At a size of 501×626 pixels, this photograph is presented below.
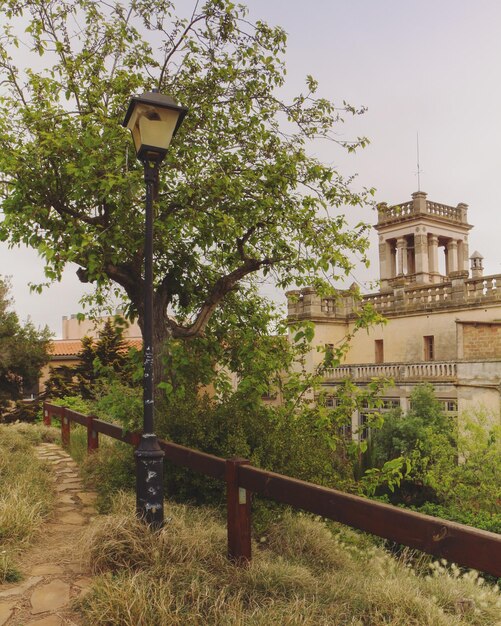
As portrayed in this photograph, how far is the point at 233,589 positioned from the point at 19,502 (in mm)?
2744

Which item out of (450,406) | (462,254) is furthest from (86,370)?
(462,254)

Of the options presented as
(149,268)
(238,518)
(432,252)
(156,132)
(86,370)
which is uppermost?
(432,252)

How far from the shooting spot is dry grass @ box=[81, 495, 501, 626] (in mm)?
3834

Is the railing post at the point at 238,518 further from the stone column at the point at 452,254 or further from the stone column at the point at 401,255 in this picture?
the stone column at the point at 452,254

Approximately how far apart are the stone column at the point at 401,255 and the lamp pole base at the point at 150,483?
1653 inches

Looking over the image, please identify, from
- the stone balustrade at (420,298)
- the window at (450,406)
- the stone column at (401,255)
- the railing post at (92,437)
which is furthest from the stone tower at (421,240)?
the railing post at (92,437)

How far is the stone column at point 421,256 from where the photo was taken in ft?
144

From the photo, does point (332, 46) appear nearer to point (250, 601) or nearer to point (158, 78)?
point (158, 78)

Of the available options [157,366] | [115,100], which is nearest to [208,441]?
[157,366]

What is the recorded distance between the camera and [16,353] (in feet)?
78.5

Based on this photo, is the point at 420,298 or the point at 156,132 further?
the point at 420,298

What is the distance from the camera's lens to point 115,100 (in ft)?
25.9

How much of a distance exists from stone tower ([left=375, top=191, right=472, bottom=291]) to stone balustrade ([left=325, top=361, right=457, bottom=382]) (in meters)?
13.8

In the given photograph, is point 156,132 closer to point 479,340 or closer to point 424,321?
point 479,340
